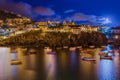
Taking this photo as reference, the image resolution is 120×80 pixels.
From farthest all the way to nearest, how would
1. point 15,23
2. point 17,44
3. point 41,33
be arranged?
point 15,23 < point 41,33 < point 17,44

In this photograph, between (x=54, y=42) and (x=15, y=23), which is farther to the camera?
(x=15, y=23)

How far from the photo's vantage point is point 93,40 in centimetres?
3612

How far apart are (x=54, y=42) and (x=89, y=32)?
18.6 feet

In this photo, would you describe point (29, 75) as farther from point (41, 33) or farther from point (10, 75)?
point (41, 33)

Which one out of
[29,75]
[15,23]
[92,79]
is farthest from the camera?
[15,23]

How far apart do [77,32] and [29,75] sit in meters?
26.6

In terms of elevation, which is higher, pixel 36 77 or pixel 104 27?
pixel 104 27

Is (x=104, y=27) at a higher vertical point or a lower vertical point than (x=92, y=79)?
higher

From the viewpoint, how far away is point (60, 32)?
37406mm

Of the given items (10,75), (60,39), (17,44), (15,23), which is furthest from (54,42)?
(10,75)

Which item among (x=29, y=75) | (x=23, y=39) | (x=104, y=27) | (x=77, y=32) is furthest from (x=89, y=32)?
(x=29, y=75)

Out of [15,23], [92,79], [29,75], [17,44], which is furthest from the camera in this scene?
[15,23]

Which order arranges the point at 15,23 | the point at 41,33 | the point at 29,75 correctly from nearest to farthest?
the point at 29,75
the point at 41,33
the point at 15,23

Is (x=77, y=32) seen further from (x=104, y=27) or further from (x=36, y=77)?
(x=36, y=77)
